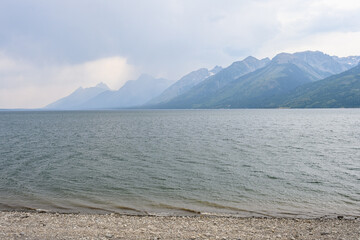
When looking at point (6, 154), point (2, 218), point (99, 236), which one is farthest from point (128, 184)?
point (6, 154)

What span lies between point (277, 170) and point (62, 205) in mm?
31164

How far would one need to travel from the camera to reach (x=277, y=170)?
40406mm

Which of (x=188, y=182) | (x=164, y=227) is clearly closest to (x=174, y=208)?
(x=164, y=227)

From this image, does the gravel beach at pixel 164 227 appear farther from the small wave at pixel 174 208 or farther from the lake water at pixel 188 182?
the lake water at pixel 188 182

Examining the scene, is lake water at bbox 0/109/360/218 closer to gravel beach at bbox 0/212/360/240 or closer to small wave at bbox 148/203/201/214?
small wave at bbox 148/203/201/214

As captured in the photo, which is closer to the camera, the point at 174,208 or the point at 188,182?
the point at 174,208

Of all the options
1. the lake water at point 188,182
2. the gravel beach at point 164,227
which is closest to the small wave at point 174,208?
the lake water at point 188,182

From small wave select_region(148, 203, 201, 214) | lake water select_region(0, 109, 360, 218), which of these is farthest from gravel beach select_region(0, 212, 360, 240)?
lake water select_region(0, 109, 360, 218)

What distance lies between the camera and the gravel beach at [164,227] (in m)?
17.3

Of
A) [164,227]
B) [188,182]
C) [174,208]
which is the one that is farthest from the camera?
[188,182]

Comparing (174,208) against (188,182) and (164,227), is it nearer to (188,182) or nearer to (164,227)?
(164,227)

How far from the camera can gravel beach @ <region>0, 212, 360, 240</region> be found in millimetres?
17344

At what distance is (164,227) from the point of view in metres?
19.4

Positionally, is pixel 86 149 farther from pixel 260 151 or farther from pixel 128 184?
pixel 260 151
